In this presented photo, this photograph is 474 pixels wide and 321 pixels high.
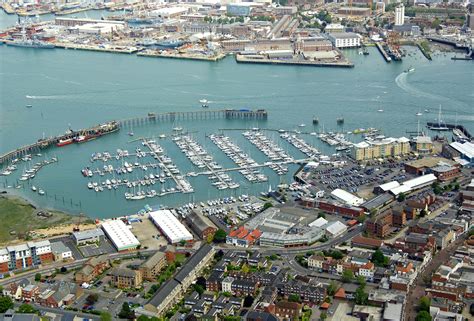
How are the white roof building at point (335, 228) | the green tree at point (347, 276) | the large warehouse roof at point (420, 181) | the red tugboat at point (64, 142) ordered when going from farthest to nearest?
the red tugboat at point (64, 142) → the large warehouse roof at point (420, 181) → the white roof building at point (335, 228) → the green tree at point (347, 276)

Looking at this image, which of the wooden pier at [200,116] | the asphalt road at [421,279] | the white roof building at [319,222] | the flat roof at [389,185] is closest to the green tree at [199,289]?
the asphalt road at [421,279]

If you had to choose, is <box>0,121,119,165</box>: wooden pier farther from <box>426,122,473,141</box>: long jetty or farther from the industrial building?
<box>426,122,473,141</box>: long jetty

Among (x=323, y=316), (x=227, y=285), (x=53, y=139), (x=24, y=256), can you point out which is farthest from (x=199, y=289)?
(x=53, y=139)

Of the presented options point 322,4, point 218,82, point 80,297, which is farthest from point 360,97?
point 322,4

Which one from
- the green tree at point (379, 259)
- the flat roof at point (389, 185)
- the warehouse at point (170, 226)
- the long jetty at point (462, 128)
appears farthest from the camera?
the long jetty at point (462, 128)

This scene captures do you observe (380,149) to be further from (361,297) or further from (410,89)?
(361,297)

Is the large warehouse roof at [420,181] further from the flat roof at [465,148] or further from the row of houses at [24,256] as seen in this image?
the row of houses at [24,256]
